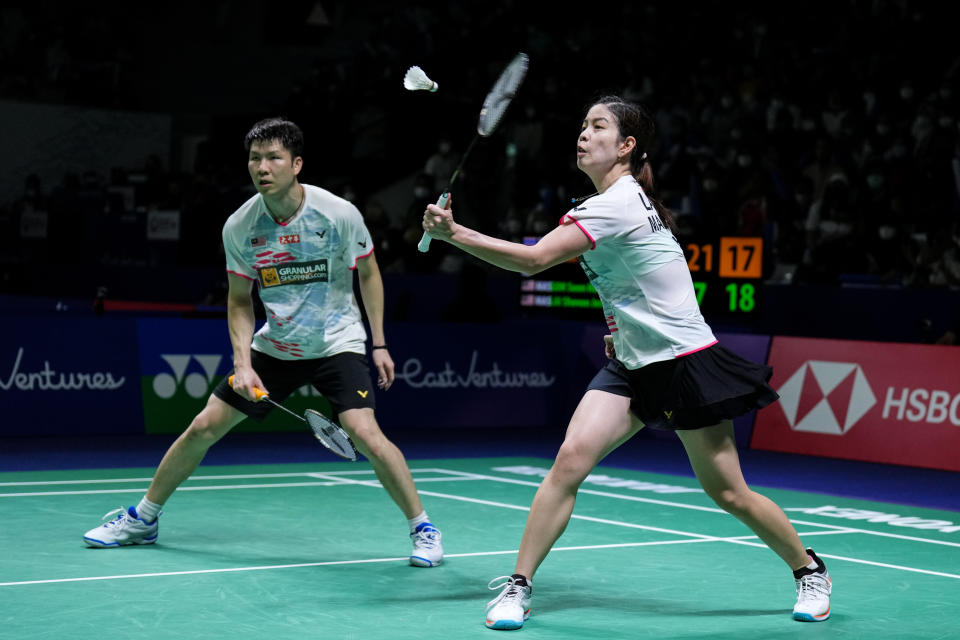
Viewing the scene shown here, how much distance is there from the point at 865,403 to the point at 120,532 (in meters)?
6.42

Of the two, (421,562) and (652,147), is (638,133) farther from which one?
(652,147)

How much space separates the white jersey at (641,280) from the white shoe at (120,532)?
9.11 feet

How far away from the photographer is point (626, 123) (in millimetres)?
5320

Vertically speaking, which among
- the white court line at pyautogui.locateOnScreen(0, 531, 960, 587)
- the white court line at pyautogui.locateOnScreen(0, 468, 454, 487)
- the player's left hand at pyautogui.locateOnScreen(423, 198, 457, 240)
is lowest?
the white court line at pyautogui.locateOnScreen(0, 468, 454, 487)

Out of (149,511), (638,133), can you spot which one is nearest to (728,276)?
(149,511)

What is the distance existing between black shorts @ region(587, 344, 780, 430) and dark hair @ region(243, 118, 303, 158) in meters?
2.01

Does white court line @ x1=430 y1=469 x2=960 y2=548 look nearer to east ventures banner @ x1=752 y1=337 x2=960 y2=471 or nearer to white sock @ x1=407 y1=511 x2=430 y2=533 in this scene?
white sock @ x1=407 y1=511 x2=430 y2=533

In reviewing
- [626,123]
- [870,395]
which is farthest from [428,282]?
[626,123]

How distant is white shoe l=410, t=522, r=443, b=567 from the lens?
6.51m

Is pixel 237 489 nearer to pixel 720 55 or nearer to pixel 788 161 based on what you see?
pixel 788 161

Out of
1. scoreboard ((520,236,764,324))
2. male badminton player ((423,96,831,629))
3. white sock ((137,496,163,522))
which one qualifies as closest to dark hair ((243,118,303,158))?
male badminton player ((423,96,831,629))

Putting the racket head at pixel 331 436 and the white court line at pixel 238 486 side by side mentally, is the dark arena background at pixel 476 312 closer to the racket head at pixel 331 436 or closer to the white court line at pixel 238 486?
the white court line at pixel 238 486

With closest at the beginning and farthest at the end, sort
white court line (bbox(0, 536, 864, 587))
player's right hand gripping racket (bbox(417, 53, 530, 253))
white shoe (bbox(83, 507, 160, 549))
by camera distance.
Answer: player's right hand gripping racket (bbox(417, 53, 530, 253)) → white court line (bbox(0, 536, 864, 587)) → white shoe (bbox(83, 507, 160, 549))

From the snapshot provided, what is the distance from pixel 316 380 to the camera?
21.8 ft
